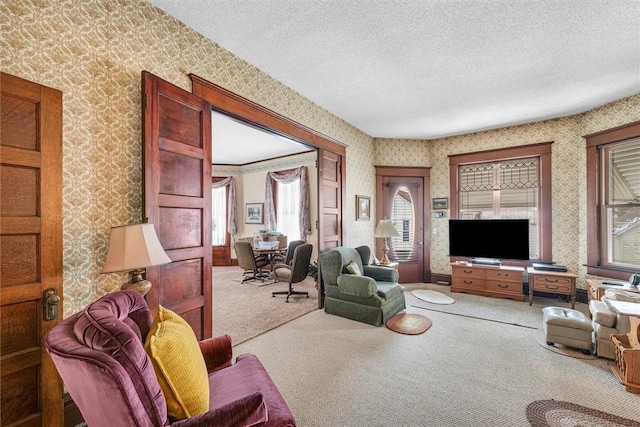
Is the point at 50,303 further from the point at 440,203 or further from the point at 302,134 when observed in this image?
the point at 440,203

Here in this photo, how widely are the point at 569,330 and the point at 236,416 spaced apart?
336cm

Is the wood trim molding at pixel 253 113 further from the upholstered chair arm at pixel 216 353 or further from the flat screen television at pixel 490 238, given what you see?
the flat screen television at pixel 490 238

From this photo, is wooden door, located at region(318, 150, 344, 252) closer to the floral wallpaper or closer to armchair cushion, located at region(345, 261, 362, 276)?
armchair cushion, located at region(345, 261, 362, 276)

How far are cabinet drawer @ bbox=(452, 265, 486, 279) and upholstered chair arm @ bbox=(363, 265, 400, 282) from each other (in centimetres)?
158

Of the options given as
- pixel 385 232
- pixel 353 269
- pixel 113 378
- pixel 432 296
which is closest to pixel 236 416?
pixel 113 378

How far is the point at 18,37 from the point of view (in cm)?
157

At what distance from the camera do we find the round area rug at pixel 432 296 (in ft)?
14.8

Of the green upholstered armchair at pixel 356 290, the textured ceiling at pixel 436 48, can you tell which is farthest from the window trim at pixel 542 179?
the green upholstered armchair at pixel 356 290

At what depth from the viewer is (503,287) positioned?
184 inches

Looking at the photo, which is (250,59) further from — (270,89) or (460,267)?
(460,267)

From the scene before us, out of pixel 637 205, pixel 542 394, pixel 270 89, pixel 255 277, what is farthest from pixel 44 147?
pixel 637 205

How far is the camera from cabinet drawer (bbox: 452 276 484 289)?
4.86m

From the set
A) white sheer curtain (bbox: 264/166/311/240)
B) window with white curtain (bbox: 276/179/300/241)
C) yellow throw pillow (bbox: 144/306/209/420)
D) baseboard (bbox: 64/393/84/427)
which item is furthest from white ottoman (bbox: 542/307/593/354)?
window with white curtain (bbox: 276/179/300/241)

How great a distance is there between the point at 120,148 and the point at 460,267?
5191 mm
